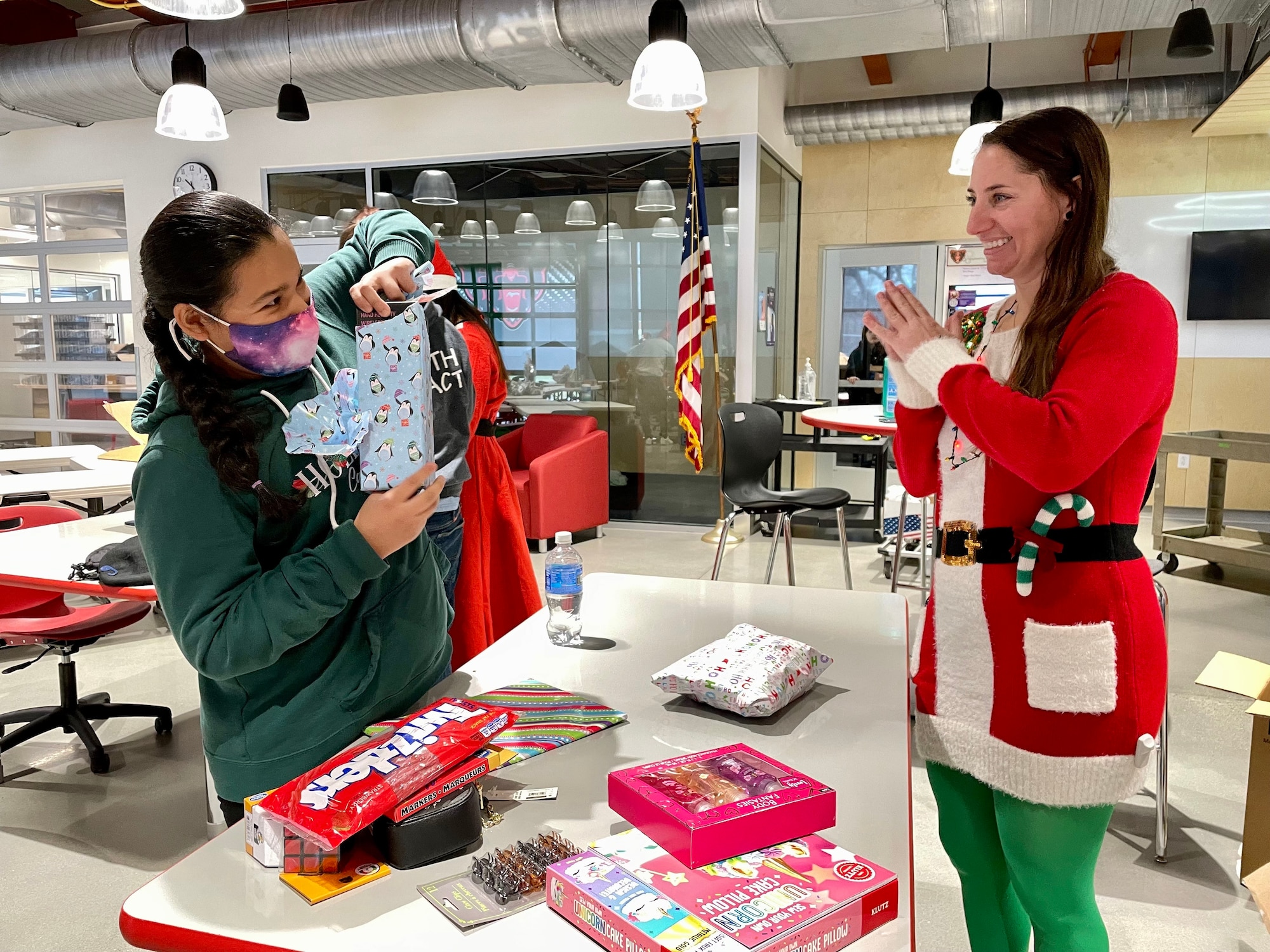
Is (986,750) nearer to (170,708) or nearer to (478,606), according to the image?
(478,606)

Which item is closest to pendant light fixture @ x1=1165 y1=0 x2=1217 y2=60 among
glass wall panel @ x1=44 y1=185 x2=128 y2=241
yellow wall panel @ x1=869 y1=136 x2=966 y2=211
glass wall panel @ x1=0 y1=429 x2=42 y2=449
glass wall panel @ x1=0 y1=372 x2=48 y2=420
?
yellow wall panel @ x1=869 y1=136 x2=966 y2=211

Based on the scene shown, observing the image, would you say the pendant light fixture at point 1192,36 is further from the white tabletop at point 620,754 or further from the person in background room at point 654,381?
the white tabletop at point 620,754

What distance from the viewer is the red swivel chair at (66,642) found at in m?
3.15

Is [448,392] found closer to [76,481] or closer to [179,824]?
[179,824]

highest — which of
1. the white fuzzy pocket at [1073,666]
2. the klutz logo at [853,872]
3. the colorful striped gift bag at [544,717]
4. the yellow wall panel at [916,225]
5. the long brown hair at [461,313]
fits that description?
the yellow wall panel at [916,225]

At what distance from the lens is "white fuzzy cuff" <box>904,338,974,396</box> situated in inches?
51.0

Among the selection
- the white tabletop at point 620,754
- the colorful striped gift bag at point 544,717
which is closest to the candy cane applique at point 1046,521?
the white tabletop at point 620,754

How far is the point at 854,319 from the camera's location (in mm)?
8516

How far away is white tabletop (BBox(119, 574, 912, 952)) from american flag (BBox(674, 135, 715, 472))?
396cm

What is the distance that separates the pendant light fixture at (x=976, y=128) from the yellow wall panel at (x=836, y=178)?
9.86 ft

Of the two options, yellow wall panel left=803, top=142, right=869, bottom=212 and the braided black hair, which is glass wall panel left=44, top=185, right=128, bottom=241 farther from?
the braided black hair

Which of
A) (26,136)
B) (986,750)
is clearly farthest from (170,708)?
(26,136)

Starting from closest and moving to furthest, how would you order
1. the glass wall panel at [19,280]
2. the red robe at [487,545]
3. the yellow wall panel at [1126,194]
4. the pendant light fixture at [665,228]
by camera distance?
the red robe at [487,545] < the pendant light fixture at [665,228] < the yellow wall panel at [1126,194] < the glass wall panel at [19,280]

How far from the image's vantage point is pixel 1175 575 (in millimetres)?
5637
